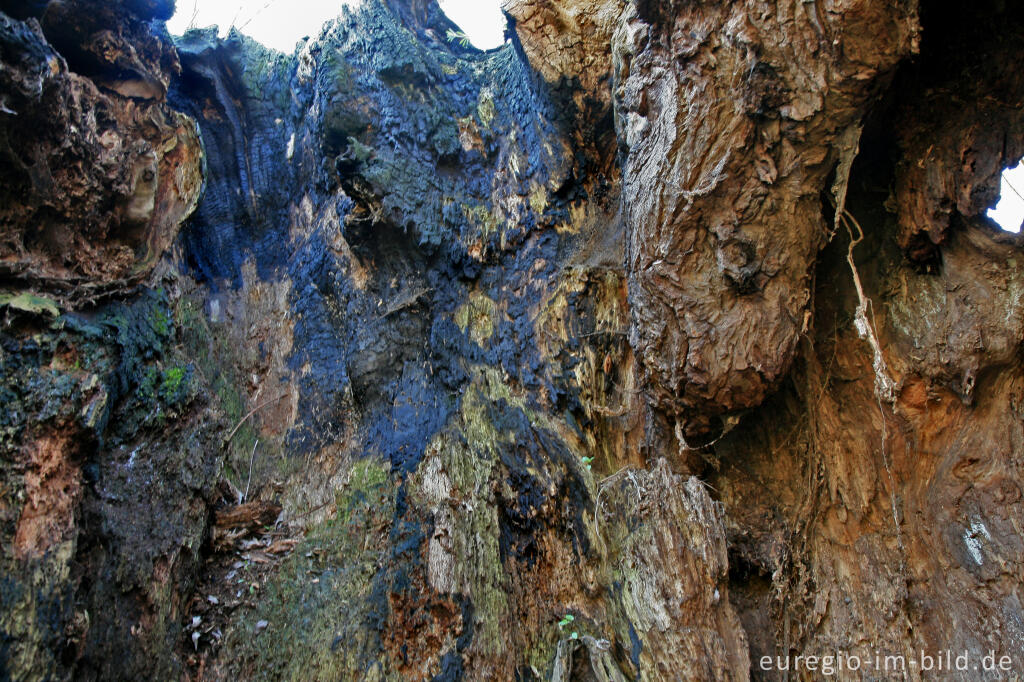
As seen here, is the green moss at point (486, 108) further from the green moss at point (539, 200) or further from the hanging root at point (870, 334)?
the hanging root at point (870, 334)

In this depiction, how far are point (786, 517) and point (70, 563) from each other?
13.4ft

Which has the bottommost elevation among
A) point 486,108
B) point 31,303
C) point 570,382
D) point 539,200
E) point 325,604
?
point 325,604

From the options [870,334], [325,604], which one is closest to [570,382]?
[870,334]

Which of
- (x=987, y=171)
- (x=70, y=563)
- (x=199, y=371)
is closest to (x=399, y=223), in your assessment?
(x=199, y=371)

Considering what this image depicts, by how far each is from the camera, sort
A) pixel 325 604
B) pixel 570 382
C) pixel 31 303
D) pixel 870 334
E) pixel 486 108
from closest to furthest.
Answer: pixel 870 334 → pixel 31 303 → pixel 325 604 → pixel 570 382 → pixel 486 108

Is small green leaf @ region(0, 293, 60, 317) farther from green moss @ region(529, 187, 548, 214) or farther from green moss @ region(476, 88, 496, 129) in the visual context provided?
green moss @ region(476, 88, 496, 129)

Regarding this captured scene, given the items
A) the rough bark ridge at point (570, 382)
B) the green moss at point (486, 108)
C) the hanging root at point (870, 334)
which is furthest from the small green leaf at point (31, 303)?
the hanging root at point (870, 334)

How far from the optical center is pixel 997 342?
307 centimetres

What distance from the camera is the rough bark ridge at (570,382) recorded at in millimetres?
3076

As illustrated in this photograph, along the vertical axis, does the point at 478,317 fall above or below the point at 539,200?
below

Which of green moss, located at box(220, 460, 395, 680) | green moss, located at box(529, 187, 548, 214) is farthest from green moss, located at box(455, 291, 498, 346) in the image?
green moss, located at box(220, 460, 395, 680)

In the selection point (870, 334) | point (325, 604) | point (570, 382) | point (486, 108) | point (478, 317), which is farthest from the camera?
point (486, 108)

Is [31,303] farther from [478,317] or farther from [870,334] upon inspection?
[870,334]

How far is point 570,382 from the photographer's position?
13.4ft
